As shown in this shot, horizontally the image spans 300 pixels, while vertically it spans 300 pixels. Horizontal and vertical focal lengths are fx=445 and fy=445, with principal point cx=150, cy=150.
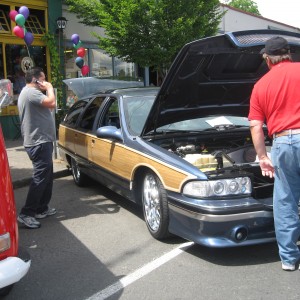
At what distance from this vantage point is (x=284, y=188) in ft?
11.7

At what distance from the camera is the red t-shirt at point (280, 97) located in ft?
11.5

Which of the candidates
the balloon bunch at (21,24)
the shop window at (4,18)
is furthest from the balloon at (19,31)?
the shop window at (4,18)

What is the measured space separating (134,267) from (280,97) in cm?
189

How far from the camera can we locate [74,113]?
23.9ft

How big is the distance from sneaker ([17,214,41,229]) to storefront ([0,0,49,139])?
7.25m

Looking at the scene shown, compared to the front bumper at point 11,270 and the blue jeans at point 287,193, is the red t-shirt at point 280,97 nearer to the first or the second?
the blue jeans at point 287,193

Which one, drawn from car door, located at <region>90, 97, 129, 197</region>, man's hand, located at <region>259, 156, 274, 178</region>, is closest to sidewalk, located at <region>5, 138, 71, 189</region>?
car door, located at <region>90, 97, 129, 197</region>

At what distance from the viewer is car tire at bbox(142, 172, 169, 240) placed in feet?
13.8

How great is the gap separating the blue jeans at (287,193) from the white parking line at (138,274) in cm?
100

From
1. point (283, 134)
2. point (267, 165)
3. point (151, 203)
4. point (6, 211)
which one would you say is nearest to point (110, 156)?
point (151, 203)

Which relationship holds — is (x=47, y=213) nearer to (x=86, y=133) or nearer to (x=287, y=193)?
(x=86, y=133)

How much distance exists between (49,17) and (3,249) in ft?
37.3

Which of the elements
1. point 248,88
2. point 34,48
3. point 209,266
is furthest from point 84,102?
point 34,48

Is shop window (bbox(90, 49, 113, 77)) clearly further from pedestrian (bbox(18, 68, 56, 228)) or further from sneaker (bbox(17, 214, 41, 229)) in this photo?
sneaker (bbox(17, 214, 41, 229))
